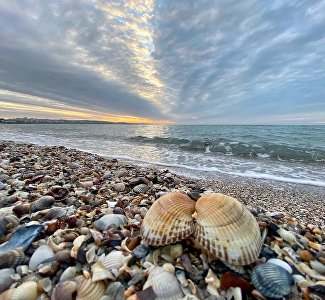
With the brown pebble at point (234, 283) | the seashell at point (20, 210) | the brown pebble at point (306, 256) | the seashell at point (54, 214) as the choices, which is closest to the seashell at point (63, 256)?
the seashell at point (54, 214)

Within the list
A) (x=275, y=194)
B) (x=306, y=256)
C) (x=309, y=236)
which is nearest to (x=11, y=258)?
(x=306, y=256)

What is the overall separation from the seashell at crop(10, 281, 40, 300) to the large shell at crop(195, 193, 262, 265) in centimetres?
125

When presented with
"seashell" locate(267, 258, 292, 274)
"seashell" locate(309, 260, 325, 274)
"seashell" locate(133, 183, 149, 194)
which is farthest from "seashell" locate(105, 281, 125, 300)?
"seashell" locate(133, 183, 149, 194)

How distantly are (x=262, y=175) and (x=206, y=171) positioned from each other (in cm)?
196

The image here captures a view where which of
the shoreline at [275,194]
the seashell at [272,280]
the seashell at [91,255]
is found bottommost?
the shoreline at [275,194]

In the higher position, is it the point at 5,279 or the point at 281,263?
the point at 281,263

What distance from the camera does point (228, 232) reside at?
5.46 ft

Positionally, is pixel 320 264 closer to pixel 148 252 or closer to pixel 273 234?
pixel 273 234

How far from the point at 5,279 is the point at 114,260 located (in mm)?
797

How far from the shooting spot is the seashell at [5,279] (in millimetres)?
1511

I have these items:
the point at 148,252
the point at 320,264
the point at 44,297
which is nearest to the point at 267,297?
the point at 320,264

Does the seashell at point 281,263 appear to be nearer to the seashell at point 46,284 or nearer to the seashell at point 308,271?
the seashell at point 308,271

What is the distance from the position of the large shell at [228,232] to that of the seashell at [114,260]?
2.19ft

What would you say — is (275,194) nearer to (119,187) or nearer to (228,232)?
(119,187)
